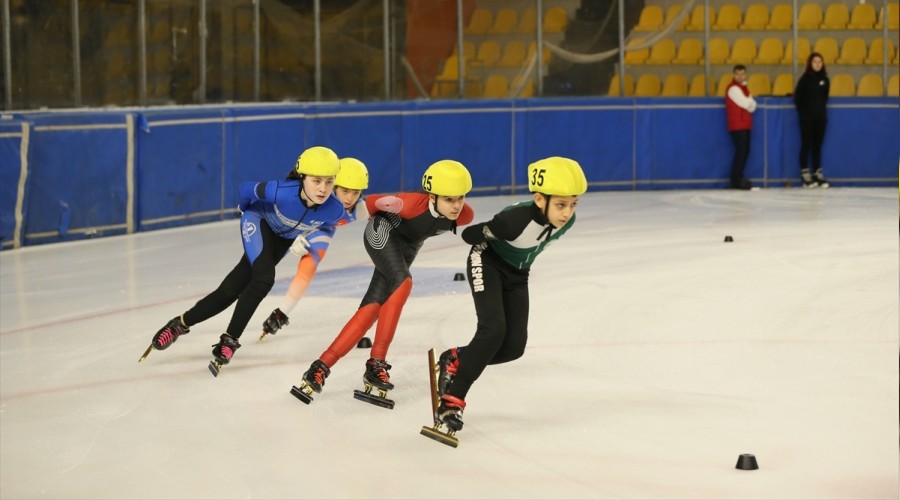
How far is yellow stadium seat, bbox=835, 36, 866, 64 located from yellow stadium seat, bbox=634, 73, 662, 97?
2.37 m

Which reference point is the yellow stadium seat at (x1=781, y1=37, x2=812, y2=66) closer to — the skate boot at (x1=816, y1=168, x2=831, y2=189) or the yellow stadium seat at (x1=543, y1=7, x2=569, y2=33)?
the skate boot at (x1=816, y1=168, x2=831, y2=189)

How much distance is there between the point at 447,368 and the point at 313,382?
0.63 metres

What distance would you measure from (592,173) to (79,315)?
10.1 meters

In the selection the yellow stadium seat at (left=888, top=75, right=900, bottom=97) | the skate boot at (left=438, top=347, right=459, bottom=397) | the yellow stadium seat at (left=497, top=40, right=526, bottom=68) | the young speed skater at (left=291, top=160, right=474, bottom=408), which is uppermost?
the yellow stadium seat at (left=497, top=40, right=526, bottom=68)

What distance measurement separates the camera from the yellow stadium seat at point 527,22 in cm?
1789

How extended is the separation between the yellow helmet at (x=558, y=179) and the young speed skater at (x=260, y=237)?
61.3 inches

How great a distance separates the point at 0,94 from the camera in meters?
12.7

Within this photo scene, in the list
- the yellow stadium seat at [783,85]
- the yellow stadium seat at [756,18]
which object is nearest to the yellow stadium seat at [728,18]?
the yellow stadium seat at [756,18]

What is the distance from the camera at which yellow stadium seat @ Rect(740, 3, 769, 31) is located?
1844 cm

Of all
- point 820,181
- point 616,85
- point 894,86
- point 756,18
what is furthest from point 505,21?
point 894,86

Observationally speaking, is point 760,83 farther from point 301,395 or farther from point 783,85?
point 301,395

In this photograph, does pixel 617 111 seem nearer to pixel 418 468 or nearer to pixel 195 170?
pixel 195 170

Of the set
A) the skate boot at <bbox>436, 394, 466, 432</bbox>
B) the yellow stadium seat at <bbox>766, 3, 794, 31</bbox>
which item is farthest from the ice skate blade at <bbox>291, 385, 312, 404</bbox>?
the yellow stadium seat at <bbox>766, 3, 794, 31</bbox>

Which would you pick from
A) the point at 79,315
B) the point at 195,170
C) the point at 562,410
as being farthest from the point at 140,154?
the point at 562,410
